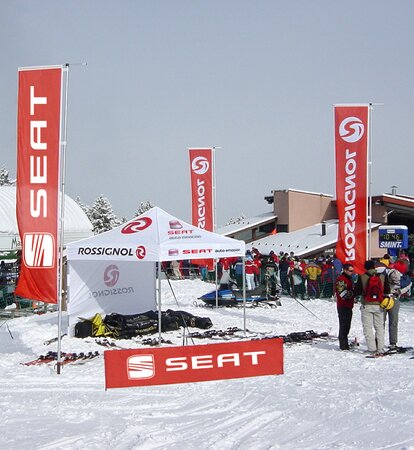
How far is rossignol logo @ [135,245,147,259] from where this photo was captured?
10602 mm

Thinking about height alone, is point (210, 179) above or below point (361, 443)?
above

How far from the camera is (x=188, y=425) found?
592 cm

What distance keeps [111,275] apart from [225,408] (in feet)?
24.7

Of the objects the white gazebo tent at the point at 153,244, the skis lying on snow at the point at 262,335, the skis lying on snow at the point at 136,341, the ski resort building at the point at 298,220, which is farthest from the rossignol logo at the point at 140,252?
the ski resort building at the point at 298,220

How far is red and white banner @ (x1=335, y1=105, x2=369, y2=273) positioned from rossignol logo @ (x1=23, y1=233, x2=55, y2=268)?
6.15 meters

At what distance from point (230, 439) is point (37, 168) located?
5.44m

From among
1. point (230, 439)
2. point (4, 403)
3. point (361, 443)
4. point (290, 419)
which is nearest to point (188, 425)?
point (230, 439)

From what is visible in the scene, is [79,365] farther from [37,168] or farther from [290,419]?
[290,419]

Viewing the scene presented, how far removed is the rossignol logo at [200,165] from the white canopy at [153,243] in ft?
24.6

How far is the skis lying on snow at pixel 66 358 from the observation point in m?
9.60

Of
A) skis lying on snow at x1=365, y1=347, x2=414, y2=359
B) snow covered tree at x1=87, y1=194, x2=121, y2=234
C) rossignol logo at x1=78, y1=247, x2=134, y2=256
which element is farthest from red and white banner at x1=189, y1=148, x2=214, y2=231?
snow covered tree at x1=87, y1=194, x2=121, y2=234

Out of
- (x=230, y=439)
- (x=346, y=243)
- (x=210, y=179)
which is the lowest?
(x=230, y=439)

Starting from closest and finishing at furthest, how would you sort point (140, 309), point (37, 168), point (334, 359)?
point (37, 168) < point (334, 359) < point (140, 309)

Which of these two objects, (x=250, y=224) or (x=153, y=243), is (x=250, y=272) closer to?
(x=153, y=243)
